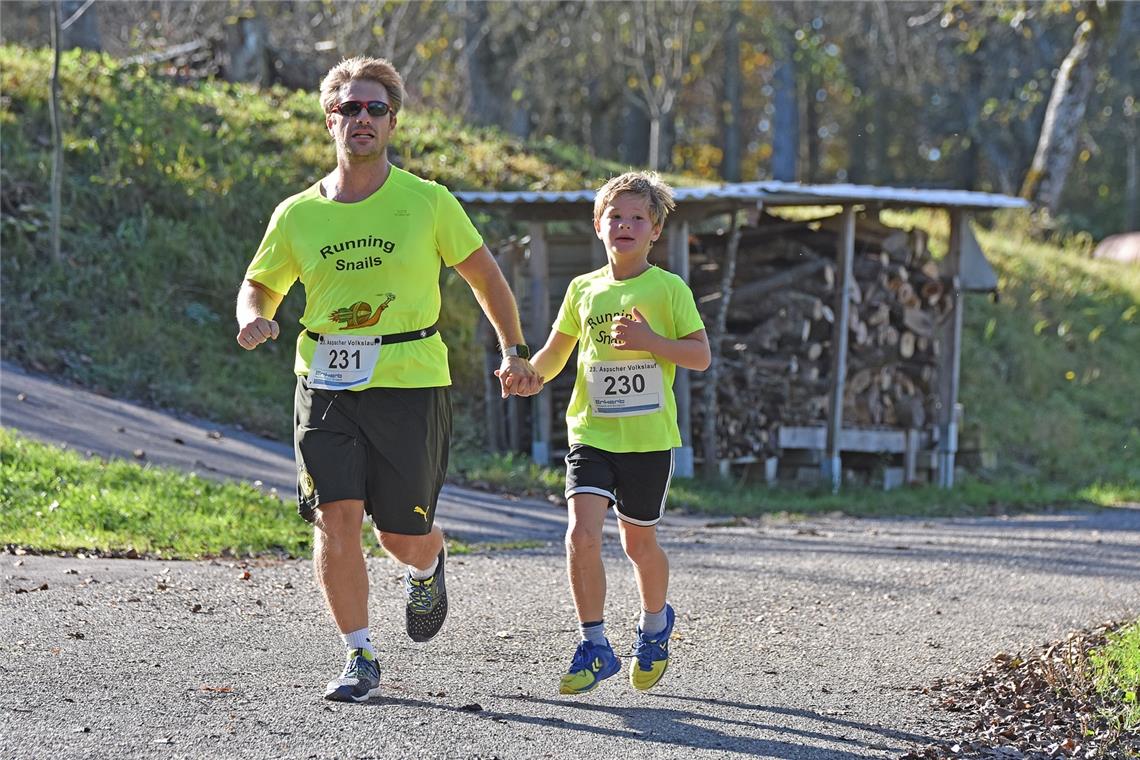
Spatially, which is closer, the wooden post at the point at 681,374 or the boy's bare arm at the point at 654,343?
the boy's bare arm at the point at 654,343

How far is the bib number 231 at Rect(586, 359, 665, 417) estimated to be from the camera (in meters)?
5.68

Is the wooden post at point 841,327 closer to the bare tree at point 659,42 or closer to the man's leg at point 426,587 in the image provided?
the man's leg at point 426,587

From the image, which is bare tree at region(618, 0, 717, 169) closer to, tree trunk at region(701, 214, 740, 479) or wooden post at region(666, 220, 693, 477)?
tree trunk at region(701, 214, 740, 479)

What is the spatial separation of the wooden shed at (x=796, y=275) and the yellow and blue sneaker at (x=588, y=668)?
25.4 ft

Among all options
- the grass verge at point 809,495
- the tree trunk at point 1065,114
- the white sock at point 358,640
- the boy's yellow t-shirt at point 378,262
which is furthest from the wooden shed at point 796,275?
the tree trunk at point 1065,114

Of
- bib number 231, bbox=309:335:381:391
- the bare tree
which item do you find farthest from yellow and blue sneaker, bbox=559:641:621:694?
the bare tree

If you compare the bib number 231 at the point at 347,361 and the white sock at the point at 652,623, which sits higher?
the bib number 231 at the point at 347,361

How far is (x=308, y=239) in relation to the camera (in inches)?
217

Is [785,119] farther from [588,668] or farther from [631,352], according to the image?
[588,668]

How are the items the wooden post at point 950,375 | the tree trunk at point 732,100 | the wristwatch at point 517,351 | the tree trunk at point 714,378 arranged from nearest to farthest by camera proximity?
the wristwatch at point 517,351
the tree trunk at point 714,378
the wooden post at point 950,375
the tree trunk at point 732,100

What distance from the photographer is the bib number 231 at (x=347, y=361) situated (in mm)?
5445

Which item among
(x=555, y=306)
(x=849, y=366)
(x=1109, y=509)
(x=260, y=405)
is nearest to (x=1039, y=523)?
(x=1109, y=509)

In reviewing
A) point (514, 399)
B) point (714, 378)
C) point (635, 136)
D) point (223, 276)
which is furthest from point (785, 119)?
point (714, 378)

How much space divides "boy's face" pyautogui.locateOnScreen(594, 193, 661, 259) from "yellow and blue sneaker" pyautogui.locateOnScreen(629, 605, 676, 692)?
1401 millimetres
